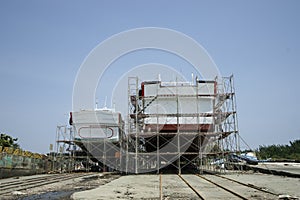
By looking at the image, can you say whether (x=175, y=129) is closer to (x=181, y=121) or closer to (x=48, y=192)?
(x=181, y=121)

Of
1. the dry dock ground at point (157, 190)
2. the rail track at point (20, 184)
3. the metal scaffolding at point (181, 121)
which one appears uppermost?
the metal scaffolding at point (181, 121)

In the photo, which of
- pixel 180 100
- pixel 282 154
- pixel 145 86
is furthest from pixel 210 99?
pixel 282 154

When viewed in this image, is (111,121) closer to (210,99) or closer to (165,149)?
(165,149)

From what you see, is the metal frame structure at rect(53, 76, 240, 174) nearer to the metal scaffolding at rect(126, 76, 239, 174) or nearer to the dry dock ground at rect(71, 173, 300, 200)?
the metal scaffolding at rect(126, 76, 239, 174)

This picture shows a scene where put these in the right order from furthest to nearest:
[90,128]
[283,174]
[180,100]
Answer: [90,128] → [180,100] → [283,174]

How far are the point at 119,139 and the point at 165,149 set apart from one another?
4.60 metres

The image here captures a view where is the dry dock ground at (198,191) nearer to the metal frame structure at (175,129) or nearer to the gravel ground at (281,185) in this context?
the gravel ground at (281,185)

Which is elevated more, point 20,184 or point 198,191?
point 198,191

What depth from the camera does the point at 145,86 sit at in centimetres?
2480

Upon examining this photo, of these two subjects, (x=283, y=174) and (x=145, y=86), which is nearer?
(x=283, y=174)

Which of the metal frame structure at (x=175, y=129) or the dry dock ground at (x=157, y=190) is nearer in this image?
the dry dock ground at (x=157, y=190)

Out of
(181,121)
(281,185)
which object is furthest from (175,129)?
(281,185)

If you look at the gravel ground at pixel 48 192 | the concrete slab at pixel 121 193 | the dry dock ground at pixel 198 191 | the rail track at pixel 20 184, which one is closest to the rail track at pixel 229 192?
the dry dock ground at pixel 198 191

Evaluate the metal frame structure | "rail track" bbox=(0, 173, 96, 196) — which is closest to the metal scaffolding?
the metal frame structure
